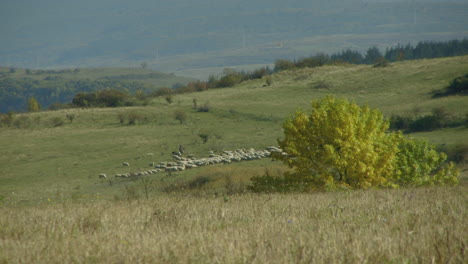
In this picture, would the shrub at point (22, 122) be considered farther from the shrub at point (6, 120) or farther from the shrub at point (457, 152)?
the shrub at point (457, 152)

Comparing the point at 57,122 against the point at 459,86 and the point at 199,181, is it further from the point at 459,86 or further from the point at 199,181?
the point at 459,86

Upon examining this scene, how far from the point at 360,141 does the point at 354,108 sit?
1.68 meters

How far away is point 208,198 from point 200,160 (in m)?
30.5

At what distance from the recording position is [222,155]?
1796 inches

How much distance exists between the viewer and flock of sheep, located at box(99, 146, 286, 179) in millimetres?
39875

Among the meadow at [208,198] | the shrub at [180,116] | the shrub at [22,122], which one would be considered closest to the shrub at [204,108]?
the meadow at [208,198]

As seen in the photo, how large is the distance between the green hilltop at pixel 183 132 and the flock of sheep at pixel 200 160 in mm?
1429

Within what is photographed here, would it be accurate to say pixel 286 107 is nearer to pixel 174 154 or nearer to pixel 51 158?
pixel 174 154

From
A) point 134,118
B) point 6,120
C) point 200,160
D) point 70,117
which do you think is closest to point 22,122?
point 6,120

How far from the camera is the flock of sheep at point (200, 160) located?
39.9 meters

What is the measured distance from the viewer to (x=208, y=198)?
12.8m

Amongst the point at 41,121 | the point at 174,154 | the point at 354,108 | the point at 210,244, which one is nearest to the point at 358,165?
the point at 354,108

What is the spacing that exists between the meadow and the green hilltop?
24 centimetres

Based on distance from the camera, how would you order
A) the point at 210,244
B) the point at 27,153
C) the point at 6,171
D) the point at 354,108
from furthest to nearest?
the point at 27,153 → the point at 6,171 → the point at 354,108 → the point at 210,244
